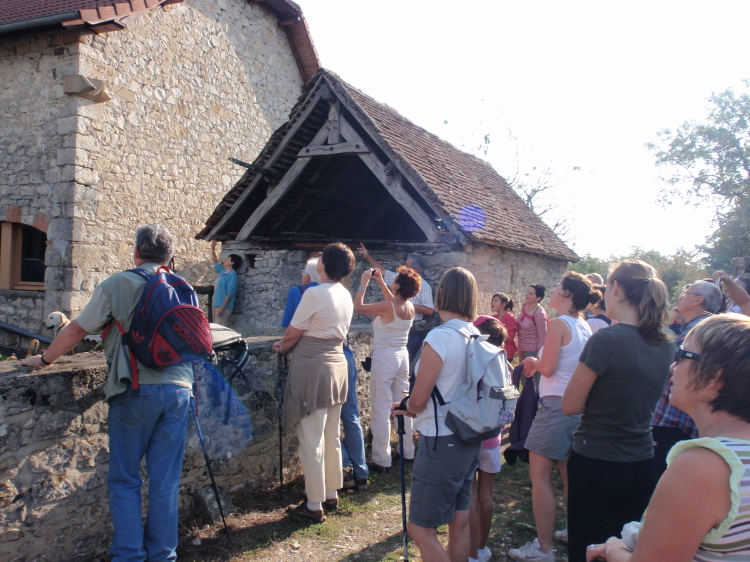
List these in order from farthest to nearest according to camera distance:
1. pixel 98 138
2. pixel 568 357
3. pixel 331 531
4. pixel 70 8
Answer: pixel 98 138 → pixel 70 8 → pixel 331 531 → pixel 568 357

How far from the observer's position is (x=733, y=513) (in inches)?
51.1

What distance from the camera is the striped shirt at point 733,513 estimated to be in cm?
130

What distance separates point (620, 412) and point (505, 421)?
1.83 ft

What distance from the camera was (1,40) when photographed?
28.6 feet

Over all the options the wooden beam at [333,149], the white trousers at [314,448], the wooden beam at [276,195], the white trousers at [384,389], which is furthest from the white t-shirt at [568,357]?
the wooden beam at [276,195]

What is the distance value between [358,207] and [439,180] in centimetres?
245

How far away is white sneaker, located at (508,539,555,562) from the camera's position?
3.47 metres

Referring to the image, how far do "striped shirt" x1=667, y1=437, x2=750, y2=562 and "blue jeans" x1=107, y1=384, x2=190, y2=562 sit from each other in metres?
2.46

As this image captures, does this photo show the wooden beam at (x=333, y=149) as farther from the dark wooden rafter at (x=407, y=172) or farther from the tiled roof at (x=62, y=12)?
the tiled roof at (x=62, y=12)

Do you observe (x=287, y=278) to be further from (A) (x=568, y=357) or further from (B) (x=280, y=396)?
(A) (x=568, y=357)

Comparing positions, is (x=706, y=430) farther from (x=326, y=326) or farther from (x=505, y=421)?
(x=326, y=326)

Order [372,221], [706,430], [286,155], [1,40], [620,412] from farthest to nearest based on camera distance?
[372,221]
[1,40]
[286,155]
[620,412]
[706,430]

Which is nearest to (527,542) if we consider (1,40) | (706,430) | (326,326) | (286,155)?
(326,326)

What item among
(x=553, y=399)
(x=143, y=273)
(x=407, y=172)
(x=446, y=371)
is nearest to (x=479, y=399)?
(x=446, y=371)
